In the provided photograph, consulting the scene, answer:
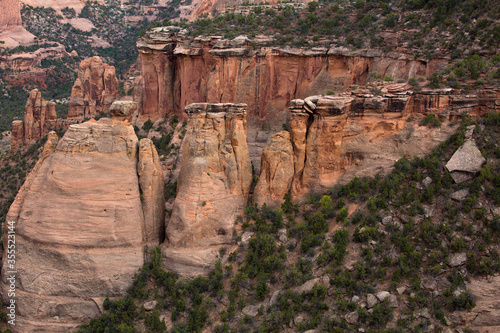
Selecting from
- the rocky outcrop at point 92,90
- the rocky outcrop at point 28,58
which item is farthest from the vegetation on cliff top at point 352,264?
the rocky outcrop at point 28,58

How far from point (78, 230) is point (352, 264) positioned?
16.8 m

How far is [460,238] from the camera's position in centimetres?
2630

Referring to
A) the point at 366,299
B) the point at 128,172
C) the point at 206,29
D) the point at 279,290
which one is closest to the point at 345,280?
the point at 366,299

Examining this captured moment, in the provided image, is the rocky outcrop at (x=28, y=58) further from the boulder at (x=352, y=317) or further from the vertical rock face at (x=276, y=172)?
the boulder at (x=352, y=317)

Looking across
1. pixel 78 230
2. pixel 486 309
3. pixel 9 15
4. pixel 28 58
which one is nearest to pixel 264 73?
pixel 78 230

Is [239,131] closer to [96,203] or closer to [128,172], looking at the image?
[128,172]

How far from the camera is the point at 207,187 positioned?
31.3 m

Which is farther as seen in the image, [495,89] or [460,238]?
[495,89]

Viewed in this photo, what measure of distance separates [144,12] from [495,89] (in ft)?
406

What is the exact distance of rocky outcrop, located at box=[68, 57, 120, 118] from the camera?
6912 cm

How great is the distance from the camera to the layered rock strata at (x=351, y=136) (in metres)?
31.4

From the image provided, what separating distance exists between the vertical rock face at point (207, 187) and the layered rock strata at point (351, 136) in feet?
6.65

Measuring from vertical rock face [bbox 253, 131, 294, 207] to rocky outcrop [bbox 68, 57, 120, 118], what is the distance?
139 feet

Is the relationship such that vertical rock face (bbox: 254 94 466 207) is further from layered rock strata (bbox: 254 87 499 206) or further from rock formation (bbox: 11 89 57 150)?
rock formation (bbox: 11 89 57 150)
